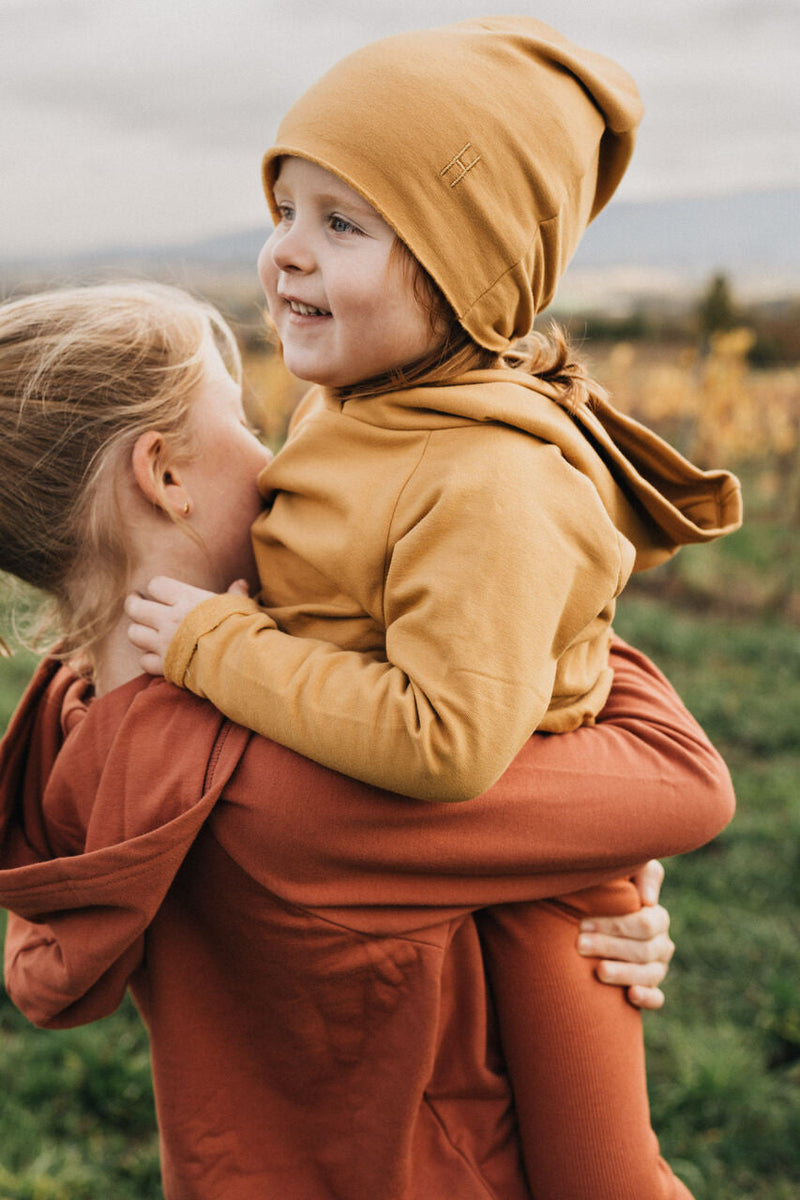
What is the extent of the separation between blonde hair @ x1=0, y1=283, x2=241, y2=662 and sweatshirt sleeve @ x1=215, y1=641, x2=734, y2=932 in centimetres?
48

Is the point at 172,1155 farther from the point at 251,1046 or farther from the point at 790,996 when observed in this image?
the point at 790,996

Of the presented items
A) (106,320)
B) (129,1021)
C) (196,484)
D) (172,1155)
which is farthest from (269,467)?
(129,1021)

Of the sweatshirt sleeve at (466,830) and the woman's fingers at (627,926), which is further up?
the sweatshirt sleeve at (466,830)

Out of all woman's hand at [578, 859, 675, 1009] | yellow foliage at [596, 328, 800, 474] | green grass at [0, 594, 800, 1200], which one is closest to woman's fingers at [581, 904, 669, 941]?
woman's hand at [578, 859, 675, 1009]

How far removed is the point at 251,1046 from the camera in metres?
1.76

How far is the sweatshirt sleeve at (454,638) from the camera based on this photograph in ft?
4.48

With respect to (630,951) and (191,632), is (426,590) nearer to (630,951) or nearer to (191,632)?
(191,632)

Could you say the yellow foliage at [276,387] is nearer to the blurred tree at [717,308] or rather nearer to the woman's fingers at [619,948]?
the blurred tree at [717,308]

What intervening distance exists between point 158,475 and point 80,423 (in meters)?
0.15

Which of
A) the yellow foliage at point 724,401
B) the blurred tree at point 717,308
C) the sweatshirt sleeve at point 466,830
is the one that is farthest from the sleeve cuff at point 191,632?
the blurred tree at point 717,308

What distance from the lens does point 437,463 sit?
147 cm

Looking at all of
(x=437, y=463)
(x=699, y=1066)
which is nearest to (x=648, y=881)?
(x=437, y=463)

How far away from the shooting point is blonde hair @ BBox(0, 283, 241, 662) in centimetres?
167

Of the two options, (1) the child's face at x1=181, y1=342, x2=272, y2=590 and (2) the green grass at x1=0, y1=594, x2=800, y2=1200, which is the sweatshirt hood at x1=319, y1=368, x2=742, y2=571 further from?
(2) the green grass at x1=0, y1=594, x2=800, y2=1200
